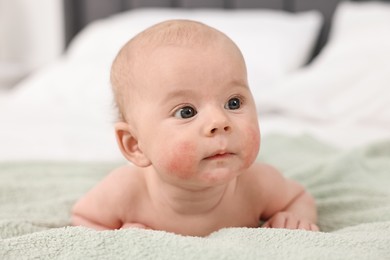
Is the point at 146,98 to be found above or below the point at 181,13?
above

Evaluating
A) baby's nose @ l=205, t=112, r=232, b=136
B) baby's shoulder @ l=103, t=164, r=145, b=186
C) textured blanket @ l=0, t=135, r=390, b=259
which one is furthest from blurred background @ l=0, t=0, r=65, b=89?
baby's nose @ l=205, t=112, r=232, b=136

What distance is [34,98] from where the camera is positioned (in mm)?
2268

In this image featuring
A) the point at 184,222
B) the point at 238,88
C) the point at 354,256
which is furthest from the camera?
the point at 184,222

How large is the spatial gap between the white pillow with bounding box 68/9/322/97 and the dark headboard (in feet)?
0.18

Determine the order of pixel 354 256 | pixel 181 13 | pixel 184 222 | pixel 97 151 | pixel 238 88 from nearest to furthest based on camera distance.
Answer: pixel 354 256 < pixel 238 88 < pixel 184 222 < pixel 97 151 < pixel 181 13

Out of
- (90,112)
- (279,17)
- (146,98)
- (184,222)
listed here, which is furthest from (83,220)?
(279,17)

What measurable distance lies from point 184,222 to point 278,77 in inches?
51.7

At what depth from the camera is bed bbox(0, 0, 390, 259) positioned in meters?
0.71

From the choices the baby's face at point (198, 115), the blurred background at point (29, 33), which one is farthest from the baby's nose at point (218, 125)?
the blurred background at point (29, 33)

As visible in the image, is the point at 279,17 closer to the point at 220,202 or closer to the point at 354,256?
the point at 220,202

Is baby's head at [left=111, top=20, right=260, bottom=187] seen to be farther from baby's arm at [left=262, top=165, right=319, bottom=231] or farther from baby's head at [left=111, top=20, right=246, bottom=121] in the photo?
baby's arm at [left=262, top=165, right=319, bottom=231]

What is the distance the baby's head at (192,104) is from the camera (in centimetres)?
77

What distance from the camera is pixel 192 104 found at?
2.57 feet

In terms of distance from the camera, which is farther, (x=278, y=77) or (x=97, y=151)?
(x=278, y=77)
